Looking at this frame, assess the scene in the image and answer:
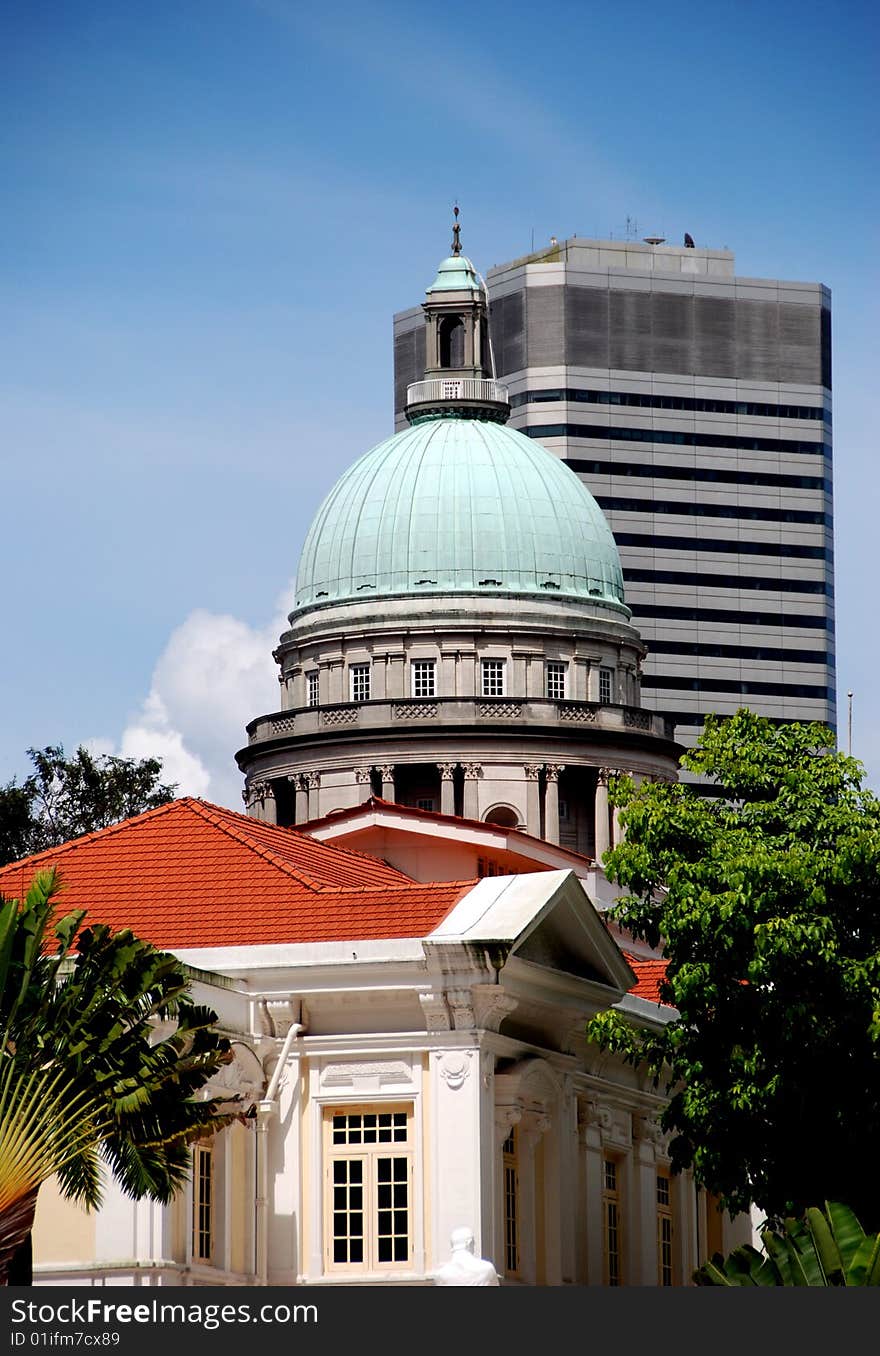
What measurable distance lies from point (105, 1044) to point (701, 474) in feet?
527

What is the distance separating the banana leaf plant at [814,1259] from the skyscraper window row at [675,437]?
150 m

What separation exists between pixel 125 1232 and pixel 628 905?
1097 cm

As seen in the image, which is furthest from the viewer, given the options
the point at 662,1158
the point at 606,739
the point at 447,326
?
the point at 447,326

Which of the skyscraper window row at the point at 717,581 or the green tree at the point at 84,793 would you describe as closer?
the green tree at the point at 84,793

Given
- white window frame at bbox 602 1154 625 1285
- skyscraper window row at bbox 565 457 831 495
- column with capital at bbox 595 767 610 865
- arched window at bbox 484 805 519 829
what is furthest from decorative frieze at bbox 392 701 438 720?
skyscraper window row at bbox 565 457 831 495

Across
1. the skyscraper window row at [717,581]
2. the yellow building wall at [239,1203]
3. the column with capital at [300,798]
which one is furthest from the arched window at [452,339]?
the skyscraper window row at [717,581]

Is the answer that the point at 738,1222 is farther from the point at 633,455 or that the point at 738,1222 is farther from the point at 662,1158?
the point at 633,455

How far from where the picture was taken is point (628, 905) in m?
50.5

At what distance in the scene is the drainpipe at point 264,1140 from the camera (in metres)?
47.3

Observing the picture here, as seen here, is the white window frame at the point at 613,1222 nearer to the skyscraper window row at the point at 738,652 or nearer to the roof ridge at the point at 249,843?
the roof ridge at the point at 249,843

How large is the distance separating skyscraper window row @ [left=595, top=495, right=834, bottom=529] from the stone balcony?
84.1 meters

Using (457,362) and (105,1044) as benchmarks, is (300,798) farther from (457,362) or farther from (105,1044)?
(105,1044)

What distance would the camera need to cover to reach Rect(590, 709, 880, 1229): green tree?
47438mm

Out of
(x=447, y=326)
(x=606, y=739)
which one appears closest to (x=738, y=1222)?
(x=606, y=739)
